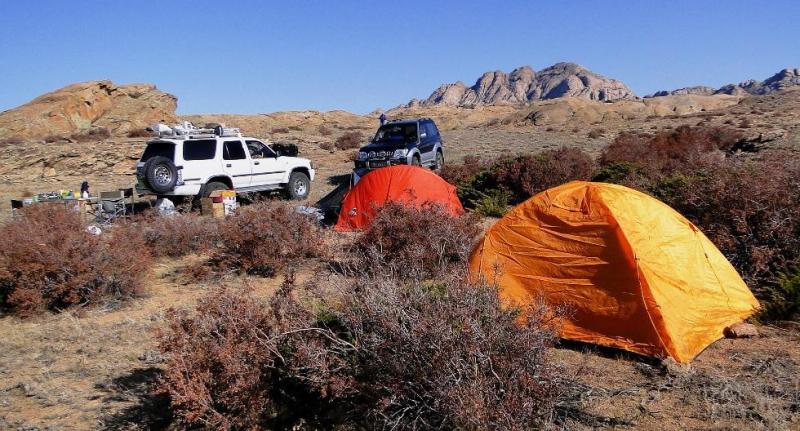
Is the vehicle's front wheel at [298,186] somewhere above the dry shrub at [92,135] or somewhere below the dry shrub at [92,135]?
below

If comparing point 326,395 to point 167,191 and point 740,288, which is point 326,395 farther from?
point 167,191

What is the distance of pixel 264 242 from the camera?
351 inches

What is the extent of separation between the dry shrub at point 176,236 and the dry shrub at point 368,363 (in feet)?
19.2

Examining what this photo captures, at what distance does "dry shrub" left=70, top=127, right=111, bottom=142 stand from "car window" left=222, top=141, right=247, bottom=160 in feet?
61.4

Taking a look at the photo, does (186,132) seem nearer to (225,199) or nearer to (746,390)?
(225,199)

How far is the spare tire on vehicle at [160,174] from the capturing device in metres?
13.0

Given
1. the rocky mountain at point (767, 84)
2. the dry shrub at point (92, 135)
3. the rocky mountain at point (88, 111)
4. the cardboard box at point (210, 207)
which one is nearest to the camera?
the cardboard box at point (210, 207)

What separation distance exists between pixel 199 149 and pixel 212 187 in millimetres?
943

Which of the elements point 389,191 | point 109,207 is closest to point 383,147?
point 389,191

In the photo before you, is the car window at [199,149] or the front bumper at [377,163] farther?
the front bumper at [377,163]

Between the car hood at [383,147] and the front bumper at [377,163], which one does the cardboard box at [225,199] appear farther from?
the car hood at [383,147]

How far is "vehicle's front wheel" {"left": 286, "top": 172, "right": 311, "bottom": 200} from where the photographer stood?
16.2 meters

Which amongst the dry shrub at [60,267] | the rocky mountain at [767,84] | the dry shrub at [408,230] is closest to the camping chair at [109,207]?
the dry shrub at [60,267]

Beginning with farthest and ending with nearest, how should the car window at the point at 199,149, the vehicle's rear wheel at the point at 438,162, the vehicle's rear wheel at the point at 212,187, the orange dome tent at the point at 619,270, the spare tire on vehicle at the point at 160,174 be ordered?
the vehicle's rear wheel at the point at 438,162
the vehicle's rear wheel at the point at 212,187
the car window at the point at 199,149
the spare tire on vehicle at the point at 160,174
the orange dome tent at the point at 619,270
